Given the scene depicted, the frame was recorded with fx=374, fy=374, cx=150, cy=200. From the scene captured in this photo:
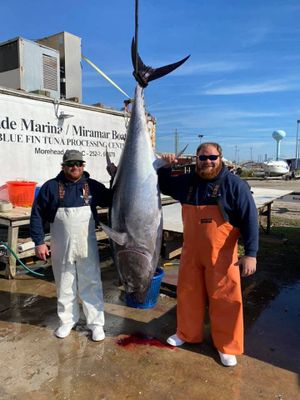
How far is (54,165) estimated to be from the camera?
6500 millimetres

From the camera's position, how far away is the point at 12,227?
16.5 ft

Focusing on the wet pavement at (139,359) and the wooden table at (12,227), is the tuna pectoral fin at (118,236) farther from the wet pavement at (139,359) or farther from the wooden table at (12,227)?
the wooden table at (12,227)

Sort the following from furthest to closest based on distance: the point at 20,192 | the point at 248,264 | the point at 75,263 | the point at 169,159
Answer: the point at 20,192
the point at 75,263
the point at 169,159
the point at 248,264

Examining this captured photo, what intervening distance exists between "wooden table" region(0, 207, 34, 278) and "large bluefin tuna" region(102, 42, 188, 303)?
248 cm

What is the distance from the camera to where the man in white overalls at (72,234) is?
132 inches

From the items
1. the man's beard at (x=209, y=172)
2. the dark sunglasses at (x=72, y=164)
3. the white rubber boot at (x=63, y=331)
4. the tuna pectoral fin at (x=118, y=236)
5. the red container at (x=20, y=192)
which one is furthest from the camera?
the red container at (x=20, y=192)

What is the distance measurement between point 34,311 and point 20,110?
3.24 m

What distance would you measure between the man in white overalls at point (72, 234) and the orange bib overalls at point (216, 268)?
2.68ft

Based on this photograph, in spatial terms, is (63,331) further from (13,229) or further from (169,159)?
(13,229)

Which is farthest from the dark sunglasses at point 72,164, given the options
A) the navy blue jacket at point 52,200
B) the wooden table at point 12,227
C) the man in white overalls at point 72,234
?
the wooden table at point 12,227

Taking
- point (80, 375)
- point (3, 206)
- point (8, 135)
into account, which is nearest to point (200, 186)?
point (80, 375)

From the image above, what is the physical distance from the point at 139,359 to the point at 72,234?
1214 millimetres

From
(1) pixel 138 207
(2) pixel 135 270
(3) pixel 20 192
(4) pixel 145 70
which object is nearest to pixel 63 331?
(2) pixel 135 270

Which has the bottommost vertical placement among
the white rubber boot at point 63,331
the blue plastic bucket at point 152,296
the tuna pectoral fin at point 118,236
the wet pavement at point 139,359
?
the wet pavement at point 139,359
